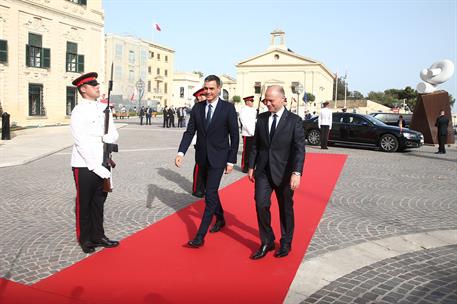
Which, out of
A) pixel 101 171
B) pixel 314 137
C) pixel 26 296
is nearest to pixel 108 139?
pixel 101 171

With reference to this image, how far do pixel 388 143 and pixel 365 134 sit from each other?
923 mm

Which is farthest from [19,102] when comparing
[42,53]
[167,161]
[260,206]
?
[260,206]

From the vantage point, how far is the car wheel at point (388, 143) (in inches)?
605

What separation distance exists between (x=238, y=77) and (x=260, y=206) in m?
79.4

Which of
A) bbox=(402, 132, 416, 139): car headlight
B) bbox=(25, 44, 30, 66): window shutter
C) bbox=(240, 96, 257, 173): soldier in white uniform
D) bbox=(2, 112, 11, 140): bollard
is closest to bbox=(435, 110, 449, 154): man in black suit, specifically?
bbox=(402, 132, 416, 139): car headlight

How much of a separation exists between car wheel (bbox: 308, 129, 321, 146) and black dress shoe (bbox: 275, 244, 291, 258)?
13.3m

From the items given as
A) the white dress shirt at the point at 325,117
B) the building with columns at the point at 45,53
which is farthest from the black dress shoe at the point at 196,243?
the building with columns at the point at 45,53

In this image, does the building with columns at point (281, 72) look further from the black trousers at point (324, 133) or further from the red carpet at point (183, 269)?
the red carpet at point (183, 269)

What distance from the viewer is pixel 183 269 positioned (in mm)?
3941

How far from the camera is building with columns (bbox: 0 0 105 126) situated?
83.7 feet

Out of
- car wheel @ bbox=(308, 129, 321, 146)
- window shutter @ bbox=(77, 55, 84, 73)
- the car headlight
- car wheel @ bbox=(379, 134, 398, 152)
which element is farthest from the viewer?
window shutter @ bbox=(77, 55, 84, 73)

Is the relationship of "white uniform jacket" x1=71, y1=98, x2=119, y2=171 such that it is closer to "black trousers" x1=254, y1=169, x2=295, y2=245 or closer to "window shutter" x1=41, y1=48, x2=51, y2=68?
"black trousers" x1=254, y1=169, x2=295, y2=245

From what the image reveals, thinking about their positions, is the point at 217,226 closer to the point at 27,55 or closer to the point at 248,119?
the point at 248,119

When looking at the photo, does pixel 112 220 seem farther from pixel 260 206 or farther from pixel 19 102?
pixel 19 102
